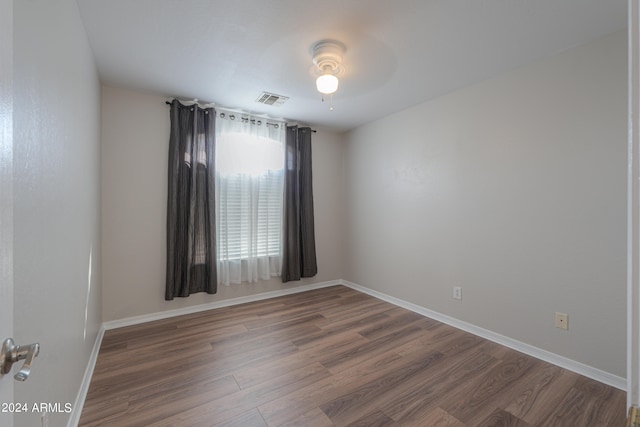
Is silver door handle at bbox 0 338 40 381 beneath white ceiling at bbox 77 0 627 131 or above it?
beneath

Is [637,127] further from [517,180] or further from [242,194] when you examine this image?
[242,194]

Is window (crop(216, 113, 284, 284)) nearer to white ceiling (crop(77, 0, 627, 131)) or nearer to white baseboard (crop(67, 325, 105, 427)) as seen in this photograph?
white ceiling (crop(77, 0, 627, 131))

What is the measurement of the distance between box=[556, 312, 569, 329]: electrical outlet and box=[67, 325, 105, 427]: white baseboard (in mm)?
3271

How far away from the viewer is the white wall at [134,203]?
2.67m

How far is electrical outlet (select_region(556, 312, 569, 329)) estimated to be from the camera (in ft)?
6.67

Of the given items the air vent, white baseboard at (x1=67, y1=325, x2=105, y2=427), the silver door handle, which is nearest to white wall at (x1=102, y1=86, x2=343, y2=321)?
white baseboard at (x1=67, y1=325, x2=105, y2=427)

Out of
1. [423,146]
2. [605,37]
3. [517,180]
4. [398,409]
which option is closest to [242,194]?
[423,146]

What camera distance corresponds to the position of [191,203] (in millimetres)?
2988

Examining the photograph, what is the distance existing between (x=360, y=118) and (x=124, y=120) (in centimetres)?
277

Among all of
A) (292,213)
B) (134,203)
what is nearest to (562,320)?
(292,213)

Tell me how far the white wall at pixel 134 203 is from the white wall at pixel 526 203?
110 inches

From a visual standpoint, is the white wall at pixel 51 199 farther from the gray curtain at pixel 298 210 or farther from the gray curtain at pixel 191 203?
the gray curtain at pixel 298 210

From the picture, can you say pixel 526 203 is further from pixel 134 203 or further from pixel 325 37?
pixel 134 203

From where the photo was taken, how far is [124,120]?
108 inches
